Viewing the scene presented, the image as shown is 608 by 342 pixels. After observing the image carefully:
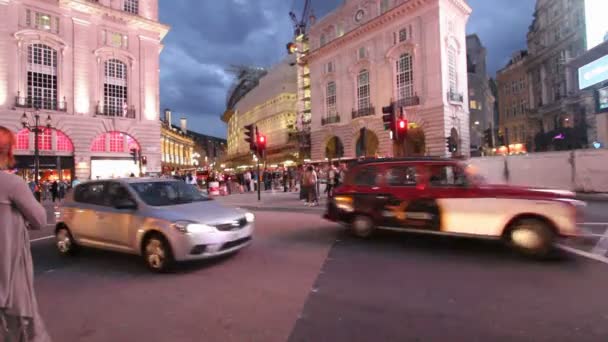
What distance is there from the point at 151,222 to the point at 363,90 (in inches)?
1428

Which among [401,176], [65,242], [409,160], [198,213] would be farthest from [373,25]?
[65,242]

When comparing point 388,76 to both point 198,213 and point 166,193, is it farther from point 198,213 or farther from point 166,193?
point 198,213

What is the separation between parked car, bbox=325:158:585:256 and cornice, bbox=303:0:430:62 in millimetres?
31300

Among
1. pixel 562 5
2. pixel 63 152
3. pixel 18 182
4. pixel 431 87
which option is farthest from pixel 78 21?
pixel 562 5

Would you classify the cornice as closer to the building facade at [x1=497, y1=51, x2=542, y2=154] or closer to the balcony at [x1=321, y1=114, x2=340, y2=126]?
the balcony at [x1=321, y1=114, x2=340, y2=126]

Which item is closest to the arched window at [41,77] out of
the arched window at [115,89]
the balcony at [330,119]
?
the arched window at [115,89]

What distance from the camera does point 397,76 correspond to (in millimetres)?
34781

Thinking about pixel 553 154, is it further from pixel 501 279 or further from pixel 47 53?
pixel 47 53

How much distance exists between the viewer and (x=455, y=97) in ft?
105

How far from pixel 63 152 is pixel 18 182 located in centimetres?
3550

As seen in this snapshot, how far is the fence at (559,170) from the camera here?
1388 cm

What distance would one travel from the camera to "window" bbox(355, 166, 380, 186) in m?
7.13

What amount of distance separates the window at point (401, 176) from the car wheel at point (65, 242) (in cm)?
656

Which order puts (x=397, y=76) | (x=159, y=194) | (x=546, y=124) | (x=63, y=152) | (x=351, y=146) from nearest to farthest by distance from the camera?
(x=159, y=194) → (x=63, y=152) → (x=397, y=76) → (x=351, y=146) → (x=546, y=124)
